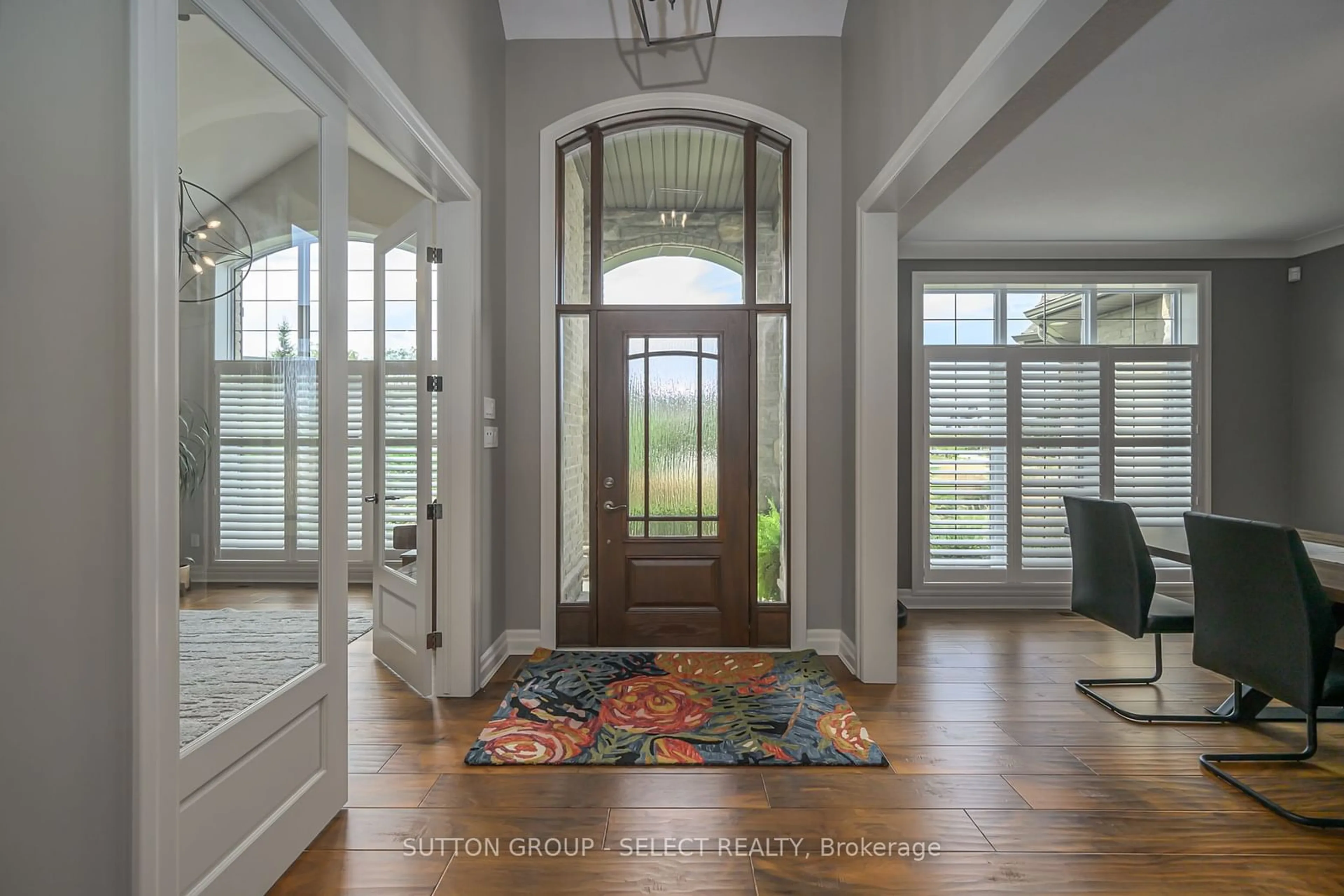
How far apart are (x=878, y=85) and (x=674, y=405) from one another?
189 cm

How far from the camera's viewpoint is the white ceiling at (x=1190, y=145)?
107 inches

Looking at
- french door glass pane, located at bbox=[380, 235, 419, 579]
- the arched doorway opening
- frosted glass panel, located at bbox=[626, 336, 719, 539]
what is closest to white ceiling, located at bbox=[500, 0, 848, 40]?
Result: the arched doorway opening

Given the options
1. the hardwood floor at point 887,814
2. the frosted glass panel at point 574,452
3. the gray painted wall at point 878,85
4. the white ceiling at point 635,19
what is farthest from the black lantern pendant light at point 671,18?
the hardwood floor at point 887,814

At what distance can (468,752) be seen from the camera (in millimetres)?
2713

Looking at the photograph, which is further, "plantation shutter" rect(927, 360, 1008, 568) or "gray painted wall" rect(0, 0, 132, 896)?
"plantation shutter" rect(927, 360, 1008, 568)

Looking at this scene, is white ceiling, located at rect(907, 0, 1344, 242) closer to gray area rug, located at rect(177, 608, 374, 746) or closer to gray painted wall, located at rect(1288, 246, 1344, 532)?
gray painted wall, located at rect(1288, 246, 1344, 532)

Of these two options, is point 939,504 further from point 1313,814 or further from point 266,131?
point 266,131

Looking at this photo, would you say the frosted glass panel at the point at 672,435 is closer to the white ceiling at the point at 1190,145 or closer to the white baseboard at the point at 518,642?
the white baseboard at the point at 518,642

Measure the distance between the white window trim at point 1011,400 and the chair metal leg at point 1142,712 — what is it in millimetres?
1435

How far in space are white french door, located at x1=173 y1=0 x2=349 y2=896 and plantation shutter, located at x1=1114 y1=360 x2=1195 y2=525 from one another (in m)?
5.42

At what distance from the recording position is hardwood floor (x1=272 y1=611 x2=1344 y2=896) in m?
1.95

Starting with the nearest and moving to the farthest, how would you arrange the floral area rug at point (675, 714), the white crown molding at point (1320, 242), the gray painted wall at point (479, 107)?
the gray painted wall at point (479, 107), the floral area rug at point (675, 714), the white crown molding at point (1320, 242)

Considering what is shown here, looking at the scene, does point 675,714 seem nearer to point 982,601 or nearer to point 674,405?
point 674,405

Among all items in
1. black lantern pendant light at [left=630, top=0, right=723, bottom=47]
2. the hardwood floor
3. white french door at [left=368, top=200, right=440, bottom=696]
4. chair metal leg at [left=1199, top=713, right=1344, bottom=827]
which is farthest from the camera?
black lantern pendant light at [left=630, top=0, right=723, bottom=47]
